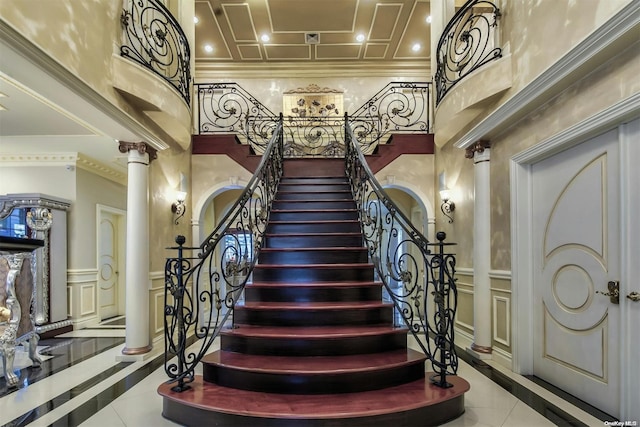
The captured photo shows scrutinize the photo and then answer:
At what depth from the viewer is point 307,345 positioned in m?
2.79

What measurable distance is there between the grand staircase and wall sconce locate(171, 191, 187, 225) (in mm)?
1913

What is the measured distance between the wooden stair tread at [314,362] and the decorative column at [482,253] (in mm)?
1645

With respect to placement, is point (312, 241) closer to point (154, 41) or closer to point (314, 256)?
point (314, 256)

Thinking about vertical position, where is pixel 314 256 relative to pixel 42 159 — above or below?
below

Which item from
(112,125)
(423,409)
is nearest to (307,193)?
(112,125)

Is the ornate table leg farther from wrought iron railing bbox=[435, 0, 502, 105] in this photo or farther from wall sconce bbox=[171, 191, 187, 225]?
wrought iron railing bbox=[435, 0, 502, 105]

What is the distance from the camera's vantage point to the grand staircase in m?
2.28

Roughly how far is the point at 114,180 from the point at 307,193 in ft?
14.3

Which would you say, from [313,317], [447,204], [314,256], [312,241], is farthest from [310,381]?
[447,204]

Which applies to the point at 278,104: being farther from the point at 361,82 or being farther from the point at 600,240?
the point at 600,240

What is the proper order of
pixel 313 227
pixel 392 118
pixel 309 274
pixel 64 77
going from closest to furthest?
pixel 64 77 → pixel 309 274 → pixel 313 227 → pixel 392 118

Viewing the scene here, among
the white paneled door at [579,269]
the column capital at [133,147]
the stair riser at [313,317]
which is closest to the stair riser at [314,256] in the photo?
the stair riser at [313,317]

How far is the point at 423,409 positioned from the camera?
232 cm

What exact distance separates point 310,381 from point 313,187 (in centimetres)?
357
